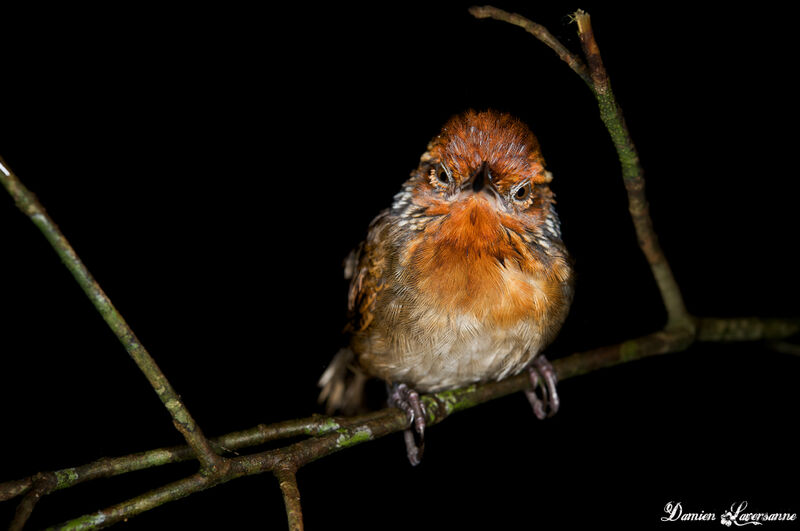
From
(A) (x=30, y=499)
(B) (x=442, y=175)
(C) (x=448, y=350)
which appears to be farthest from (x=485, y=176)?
(A) (x=30, y=499)

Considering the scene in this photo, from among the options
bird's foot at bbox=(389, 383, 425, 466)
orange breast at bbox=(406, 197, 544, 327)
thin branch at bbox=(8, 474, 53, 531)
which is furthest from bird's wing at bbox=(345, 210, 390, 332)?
thin branch at bbox=(8, 474, 53, 531)

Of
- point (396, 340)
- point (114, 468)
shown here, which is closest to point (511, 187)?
point (396, 340)

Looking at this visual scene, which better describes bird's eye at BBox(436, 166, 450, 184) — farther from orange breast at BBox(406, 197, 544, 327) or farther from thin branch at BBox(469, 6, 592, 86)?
thin branch at BBox(469, 6, 592, 86)

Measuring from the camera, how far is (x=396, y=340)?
249 cm

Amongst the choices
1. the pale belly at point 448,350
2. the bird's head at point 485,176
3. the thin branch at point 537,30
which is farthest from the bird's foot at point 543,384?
the thin branch at point 537,30

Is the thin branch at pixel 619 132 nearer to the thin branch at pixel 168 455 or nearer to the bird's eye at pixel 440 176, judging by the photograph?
the bird's eye at pixel 440 176

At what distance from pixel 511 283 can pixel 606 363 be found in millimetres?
854

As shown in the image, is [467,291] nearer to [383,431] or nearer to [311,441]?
[383,431]

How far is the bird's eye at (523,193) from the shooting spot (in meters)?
2.28

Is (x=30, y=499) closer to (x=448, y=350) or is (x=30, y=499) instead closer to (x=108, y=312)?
(x=108, y=312)

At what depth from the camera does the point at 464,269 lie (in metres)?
2.27

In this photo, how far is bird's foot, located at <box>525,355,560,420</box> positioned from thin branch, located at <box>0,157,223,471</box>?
148cm

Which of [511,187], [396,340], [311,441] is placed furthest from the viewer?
[396,340]

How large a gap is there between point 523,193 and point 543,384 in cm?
96
